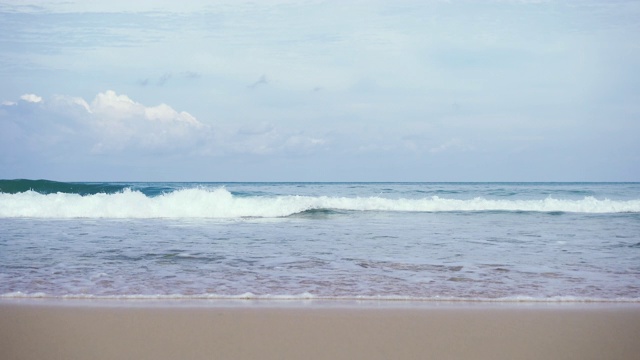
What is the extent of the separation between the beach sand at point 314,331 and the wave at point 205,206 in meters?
14.1

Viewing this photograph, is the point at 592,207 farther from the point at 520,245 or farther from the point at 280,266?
the point at 280,266

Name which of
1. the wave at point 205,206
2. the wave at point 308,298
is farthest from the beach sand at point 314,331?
the wave at point 205,206

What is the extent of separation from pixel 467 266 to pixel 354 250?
2347 millimetres

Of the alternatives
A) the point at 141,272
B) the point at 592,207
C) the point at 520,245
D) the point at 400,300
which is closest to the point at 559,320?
the point at 400,300

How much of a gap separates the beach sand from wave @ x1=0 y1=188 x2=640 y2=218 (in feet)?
46.3

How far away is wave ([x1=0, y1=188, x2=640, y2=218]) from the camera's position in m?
19.6

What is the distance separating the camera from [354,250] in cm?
1024

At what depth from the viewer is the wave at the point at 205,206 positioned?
19.6 metres

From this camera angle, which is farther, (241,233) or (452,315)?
(241,233)

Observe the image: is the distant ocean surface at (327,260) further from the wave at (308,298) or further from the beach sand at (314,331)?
the beach sand at (314,331)

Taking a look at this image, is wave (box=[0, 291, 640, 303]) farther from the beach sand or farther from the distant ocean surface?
the beach sand

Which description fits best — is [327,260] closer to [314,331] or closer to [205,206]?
[314,331]

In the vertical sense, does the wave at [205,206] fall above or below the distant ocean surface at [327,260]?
above

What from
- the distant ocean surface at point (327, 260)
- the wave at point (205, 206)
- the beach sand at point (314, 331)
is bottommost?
the beach sand at point (314, 331)
